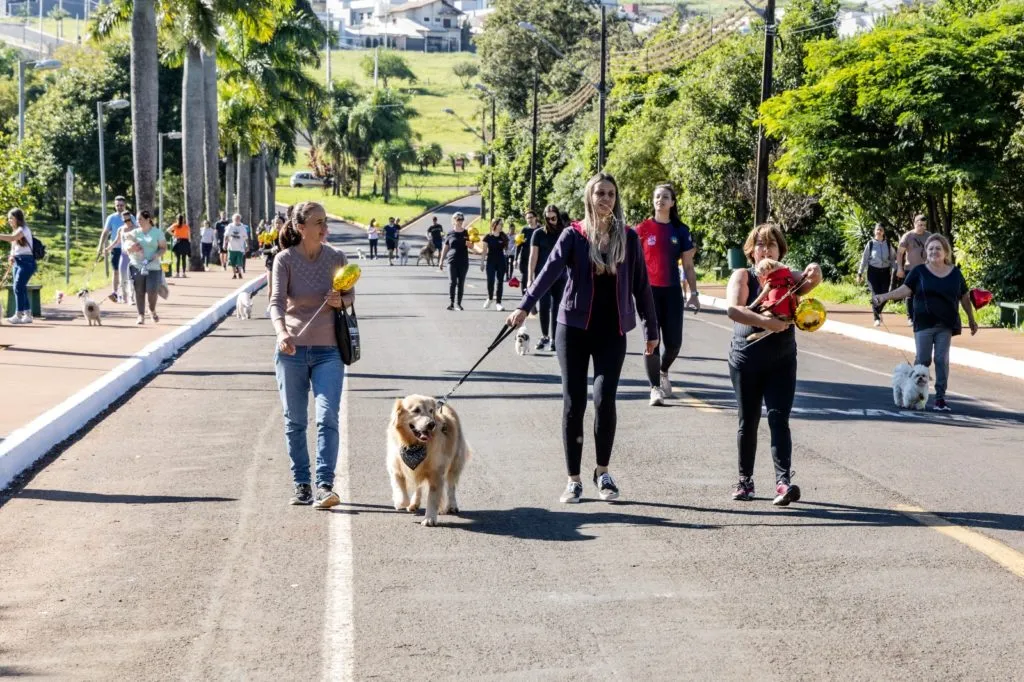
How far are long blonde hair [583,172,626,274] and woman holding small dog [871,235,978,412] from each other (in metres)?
5.44

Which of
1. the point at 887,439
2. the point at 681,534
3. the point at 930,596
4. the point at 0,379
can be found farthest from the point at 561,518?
the point at 0,379

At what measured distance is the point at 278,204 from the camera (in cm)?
11588

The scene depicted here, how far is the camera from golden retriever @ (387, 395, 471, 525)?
7.55 m

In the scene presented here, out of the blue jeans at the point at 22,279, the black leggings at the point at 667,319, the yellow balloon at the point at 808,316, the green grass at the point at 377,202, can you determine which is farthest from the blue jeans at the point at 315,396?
the green grass at the point at 377,202

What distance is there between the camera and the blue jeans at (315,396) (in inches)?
328

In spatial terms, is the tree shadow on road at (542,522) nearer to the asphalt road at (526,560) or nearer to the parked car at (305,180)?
the asphalt road at (526,560)

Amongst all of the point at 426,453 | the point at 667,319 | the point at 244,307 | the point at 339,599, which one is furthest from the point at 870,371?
the point at 244,307

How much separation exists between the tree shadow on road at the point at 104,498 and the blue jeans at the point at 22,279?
517 inches

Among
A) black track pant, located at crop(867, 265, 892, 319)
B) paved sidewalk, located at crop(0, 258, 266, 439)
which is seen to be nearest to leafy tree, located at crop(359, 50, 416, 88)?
paved sidewalk, located at crop(0, 258, 266, 439)

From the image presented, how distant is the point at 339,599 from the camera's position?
20.6 feet

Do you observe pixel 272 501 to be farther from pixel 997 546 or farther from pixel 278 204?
pixel 278 204

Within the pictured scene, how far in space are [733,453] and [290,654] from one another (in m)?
5.44

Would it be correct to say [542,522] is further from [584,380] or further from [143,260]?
[143,260]

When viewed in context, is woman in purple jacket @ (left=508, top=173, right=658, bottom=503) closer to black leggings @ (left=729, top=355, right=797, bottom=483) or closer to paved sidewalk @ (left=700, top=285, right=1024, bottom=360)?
black leggings @ (left=729, top=355, right=797, bottom=483)
